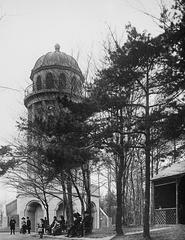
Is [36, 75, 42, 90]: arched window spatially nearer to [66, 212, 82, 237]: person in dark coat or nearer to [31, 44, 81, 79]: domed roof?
[31, 44, 81, 79]: domed roof

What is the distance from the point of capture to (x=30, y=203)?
39.4 metres

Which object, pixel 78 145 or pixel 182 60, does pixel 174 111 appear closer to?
pixel 182 60

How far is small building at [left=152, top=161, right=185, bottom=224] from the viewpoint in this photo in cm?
2236

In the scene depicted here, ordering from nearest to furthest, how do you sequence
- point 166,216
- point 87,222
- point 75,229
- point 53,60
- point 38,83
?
point 75,229 < point 87,222 < point 166,216 < point 53,60 < point 38,83

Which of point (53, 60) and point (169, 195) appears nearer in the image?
point (169, 195)

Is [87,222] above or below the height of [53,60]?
below

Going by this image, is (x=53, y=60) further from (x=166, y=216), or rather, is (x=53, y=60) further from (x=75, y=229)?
(x=75, y=229)

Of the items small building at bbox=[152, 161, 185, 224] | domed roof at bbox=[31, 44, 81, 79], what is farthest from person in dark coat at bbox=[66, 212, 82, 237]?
domed roof at bbox=[31, 44, 81, 79]

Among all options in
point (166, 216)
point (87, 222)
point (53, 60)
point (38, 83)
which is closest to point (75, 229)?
point (87, 222)

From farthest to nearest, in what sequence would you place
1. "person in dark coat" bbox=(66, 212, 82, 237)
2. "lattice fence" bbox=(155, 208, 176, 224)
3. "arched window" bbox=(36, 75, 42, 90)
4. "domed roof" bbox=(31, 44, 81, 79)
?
"arched window" bbox=(36, 75, 42, 90) → "domed roof" bbox=(31, 44, 81, 79) → "lattice fence" bbox=(155, 208, 176, 224) → "person in dark coat" bbox=(66, 212, 82, 237)

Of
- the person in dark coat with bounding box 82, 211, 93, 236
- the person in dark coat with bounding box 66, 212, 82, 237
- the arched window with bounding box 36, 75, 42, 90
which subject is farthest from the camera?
the arched window with bounding box 36, 75, 42, 90

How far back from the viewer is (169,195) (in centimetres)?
2641

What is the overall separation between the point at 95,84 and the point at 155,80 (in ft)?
8.40

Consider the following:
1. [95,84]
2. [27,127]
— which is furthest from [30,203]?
[95,84]
